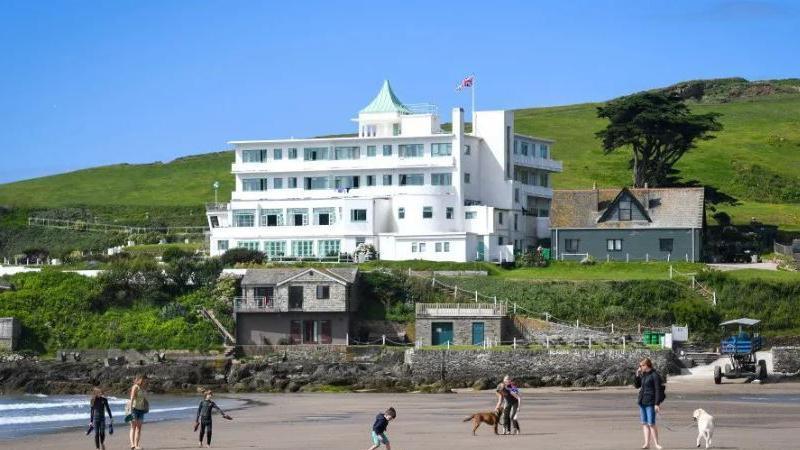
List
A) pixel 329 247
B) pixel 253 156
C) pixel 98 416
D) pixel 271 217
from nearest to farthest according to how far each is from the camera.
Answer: pixel 98 416, pixel 329 247, pixel 271 217, pixel 253 156

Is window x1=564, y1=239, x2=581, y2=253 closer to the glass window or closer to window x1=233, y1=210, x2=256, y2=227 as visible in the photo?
the glass window

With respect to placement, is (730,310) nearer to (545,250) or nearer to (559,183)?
(545,250)

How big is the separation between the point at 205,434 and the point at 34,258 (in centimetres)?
5379

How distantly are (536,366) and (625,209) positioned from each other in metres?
21.3

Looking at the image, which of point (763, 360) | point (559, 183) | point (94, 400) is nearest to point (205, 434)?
point (94, 400)

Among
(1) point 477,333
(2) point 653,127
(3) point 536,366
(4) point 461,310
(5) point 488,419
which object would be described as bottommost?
(5) point 488,419

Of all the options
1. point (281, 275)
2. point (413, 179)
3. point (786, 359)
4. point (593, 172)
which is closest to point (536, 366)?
point (786, 359)

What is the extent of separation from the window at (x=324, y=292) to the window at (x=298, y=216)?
14011 millimetres

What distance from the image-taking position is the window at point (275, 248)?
88.3 meters

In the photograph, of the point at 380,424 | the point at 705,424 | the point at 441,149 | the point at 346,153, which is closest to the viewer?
the point at 705,424

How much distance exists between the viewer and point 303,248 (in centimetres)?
8788

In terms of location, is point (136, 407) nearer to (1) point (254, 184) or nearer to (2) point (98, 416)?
(2) point (98, 416)

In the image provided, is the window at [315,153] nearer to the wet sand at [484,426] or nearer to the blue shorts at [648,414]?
the wet sand at [484,426]

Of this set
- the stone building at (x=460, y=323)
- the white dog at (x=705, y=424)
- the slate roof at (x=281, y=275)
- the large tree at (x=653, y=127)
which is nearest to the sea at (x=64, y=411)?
the slate roof at (x=281, y=275)
